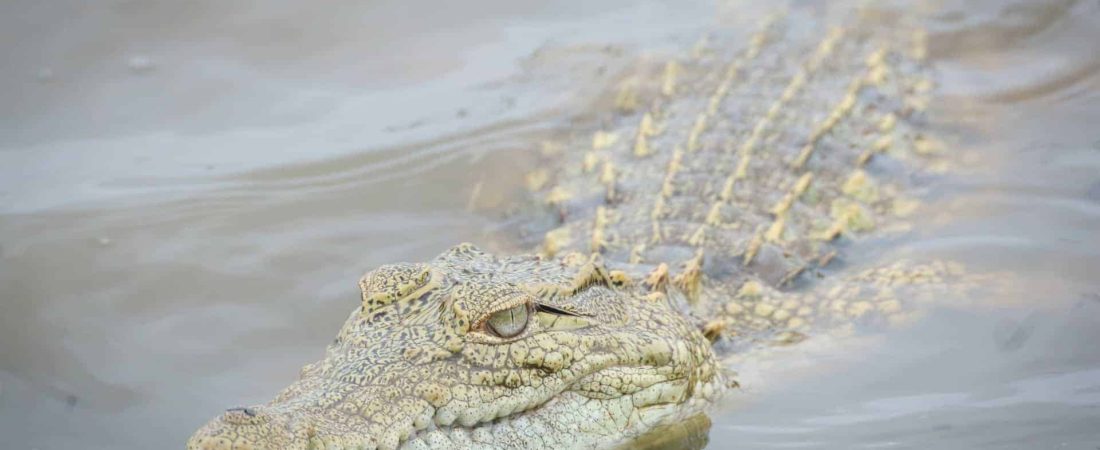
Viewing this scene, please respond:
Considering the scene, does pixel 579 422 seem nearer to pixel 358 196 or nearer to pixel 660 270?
pixel 660 270

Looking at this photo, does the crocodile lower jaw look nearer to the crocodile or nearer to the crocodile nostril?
the crocodile

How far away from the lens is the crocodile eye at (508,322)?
11.9 ft

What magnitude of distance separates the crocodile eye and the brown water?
3.55 ft

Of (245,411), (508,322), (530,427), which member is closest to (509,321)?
(508,322)

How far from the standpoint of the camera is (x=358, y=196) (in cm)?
639

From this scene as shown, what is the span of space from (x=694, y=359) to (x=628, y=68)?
3933 millimetres

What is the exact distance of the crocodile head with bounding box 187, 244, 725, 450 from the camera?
336 centimetres

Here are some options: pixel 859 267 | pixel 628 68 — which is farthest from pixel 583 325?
pixel 628 68

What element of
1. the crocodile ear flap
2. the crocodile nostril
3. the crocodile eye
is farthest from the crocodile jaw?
the crocodile ear flap

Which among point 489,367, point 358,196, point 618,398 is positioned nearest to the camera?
point 489,367

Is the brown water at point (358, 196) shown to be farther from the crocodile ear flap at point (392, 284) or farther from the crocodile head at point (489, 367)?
the crocodile ear flap at point (392, 284)

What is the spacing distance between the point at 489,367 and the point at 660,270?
1.14 meters

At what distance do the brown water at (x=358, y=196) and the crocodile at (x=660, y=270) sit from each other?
0.26m

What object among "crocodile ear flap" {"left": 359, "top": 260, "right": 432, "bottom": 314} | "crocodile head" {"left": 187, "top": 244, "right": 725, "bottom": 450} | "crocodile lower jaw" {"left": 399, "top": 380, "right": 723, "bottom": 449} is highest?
"crocodile ear flap" {"left": 359, "top": 260, "right": 432, "bottom": 314}
